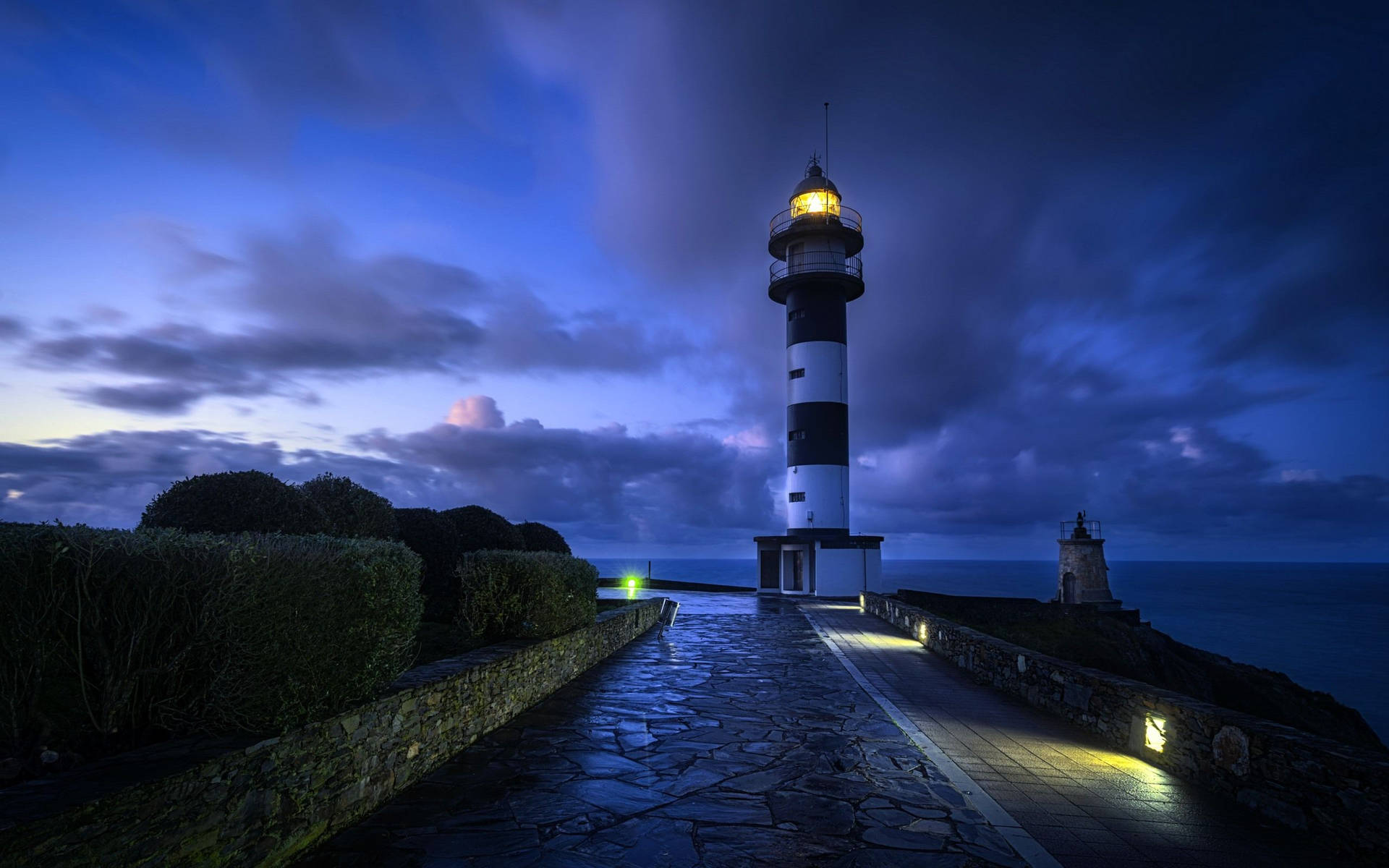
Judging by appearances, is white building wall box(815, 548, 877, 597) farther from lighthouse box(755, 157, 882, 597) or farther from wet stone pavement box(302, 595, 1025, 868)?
wet stone pavement box(302, 595, 1025, 868)

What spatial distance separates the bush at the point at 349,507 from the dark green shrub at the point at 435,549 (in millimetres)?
688

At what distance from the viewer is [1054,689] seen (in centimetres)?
921

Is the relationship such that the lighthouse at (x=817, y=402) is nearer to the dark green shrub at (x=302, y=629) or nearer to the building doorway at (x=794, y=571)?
the building doorway at (x=794, y=571)

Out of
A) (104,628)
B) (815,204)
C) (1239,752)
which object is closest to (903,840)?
(1239,752)

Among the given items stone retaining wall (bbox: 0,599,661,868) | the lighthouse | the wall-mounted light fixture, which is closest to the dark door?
the lighthouse

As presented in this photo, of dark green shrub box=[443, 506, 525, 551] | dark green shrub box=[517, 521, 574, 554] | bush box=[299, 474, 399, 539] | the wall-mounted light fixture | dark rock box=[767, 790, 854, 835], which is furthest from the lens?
dark green shrub box=[517, 521, 574, 554]

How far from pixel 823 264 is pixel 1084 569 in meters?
23.5

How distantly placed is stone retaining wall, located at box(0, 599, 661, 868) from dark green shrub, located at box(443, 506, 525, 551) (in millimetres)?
8026

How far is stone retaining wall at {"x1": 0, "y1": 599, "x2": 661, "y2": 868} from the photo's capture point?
10.2ft

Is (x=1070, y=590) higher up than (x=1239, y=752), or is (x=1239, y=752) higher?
(x=1070, y=590)

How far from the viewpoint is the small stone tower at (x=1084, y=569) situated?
3950 centimetres

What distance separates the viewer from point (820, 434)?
31.0 meters

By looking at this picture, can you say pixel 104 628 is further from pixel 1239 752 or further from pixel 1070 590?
pixel 1070 590

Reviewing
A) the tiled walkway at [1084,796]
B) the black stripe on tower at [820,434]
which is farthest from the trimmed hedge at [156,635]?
the black stripe on tower at [820,434]
